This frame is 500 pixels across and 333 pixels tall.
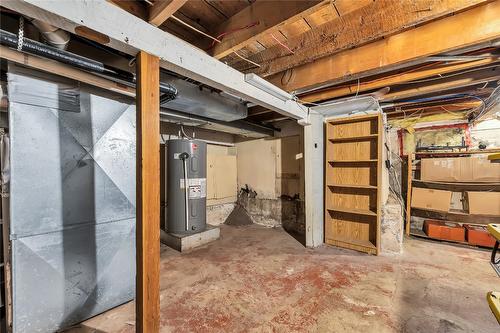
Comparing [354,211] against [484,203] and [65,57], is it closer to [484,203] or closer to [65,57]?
[484,203]

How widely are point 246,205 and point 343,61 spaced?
3460 millimetres

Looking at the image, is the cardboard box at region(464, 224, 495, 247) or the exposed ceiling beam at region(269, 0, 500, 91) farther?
the cardboard box at region(464, 224, 495, 247)

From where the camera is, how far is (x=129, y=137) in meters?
2.03

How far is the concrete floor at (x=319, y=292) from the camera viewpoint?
5.44 feet

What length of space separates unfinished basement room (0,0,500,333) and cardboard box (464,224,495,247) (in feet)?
0.07

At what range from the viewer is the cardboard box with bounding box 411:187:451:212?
345 cm

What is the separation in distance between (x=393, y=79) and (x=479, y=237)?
2.69 meters

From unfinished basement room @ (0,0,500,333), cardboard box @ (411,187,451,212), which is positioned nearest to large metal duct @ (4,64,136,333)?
unfinished basement room @ (0,0,500,333)

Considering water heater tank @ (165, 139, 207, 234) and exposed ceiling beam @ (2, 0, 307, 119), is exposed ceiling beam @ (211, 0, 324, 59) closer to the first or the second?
exposed ceiling beam @ (2, 0, 307, 119)

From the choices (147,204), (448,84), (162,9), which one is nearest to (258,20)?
(162,9)

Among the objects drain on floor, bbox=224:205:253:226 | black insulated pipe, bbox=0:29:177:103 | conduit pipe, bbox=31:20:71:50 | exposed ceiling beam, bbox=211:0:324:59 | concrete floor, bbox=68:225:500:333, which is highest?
exposed ceiling beam, bbox=211:0:324:59

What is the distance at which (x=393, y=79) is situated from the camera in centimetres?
223

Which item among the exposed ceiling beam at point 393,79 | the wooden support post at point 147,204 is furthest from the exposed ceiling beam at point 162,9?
the exposed ceiling beam at point 393,79

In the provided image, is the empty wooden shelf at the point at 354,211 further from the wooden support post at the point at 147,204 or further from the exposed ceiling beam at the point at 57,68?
the exposed ceiling beam at the point at 57,68
